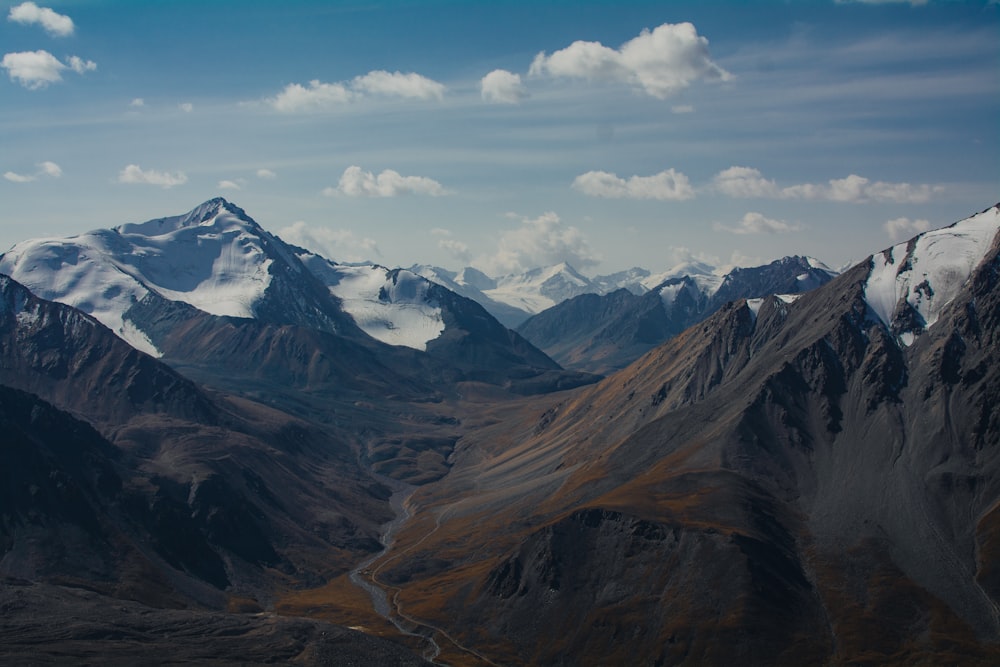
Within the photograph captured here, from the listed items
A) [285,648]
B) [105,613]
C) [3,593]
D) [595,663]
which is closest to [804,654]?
[595,663]

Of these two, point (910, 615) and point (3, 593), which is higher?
point (3, 593)

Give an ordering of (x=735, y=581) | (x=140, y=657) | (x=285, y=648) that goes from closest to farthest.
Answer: (x=140, y=657), (x=285, y=648), (x=735, y=581)

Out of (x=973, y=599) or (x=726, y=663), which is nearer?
(x=726, y=663)

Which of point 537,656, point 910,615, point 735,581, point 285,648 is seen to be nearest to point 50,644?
point 285,648

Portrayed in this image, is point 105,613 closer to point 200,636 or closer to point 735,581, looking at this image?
point 200,636

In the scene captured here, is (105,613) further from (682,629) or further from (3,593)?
(682,629)

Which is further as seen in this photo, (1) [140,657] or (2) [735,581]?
(2) [735,581]

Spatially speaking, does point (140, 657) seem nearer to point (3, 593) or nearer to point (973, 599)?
point (3, 593)

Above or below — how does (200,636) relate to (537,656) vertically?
above

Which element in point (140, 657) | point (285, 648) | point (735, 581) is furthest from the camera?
point (735, 581)
